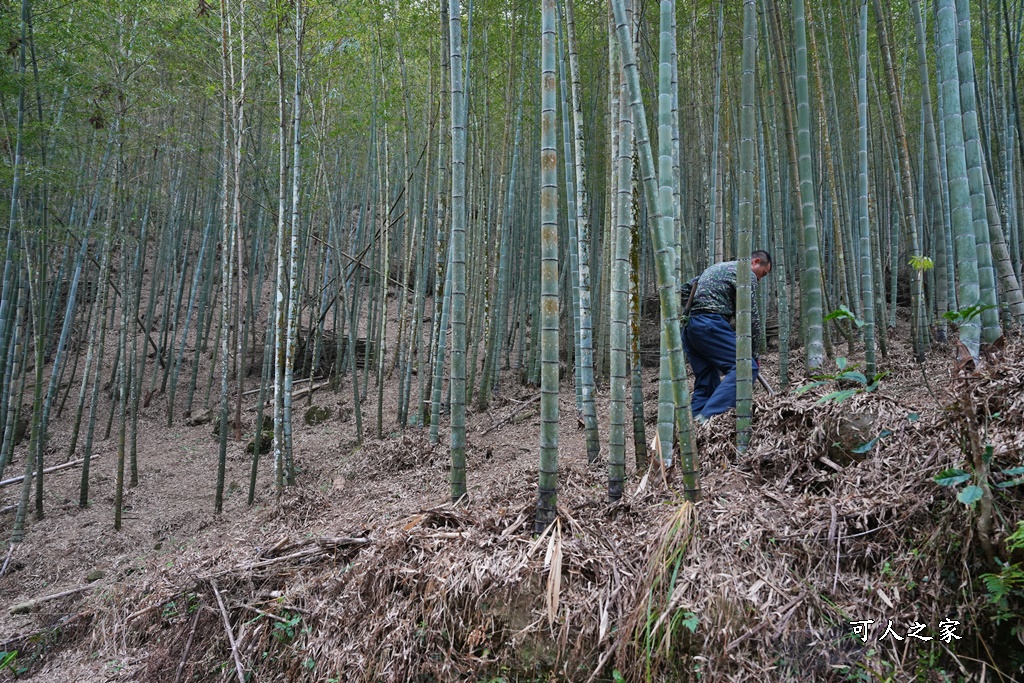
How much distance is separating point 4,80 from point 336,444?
346 centimetres

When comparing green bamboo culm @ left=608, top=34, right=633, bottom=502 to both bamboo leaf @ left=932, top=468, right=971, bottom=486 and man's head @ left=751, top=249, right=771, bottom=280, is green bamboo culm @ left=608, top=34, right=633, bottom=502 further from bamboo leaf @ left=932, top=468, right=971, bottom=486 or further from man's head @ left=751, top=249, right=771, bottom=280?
man's head @ left=751, top=249, right=771, bottom=280

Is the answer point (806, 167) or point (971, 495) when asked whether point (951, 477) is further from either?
point (806, 167)

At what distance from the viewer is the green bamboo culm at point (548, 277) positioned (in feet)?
6.32

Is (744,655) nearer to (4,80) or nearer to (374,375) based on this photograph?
(4,80)

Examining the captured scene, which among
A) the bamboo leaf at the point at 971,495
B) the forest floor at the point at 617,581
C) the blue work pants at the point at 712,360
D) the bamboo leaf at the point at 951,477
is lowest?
the forest floor at the point at 617,581

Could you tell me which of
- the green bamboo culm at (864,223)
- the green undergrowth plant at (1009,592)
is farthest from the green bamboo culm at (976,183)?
the green undergrowth plant at (1009,592)

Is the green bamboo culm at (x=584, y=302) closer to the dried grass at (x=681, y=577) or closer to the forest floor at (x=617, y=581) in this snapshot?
the forest floor at (x=617, y=581)

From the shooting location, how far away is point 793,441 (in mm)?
2225

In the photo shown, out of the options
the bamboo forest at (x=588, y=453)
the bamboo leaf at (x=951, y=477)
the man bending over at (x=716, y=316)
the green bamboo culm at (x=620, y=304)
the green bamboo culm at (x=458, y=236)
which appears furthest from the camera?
the man bending over at (x=716, y=316)

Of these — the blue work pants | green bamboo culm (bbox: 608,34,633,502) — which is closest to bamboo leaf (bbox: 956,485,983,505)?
green bamboo culm (bbox: 608,34,633,502)

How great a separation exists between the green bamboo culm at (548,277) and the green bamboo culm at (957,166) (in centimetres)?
125

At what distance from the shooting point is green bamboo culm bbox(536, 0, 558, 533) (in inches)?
75.8

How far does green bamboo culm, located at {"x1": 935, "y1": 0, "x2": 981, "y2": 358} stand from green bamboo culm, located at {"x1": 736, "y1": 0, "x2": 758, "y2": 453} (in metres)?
0.58

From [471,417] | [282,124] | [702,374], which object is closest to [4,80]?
[282,124]
